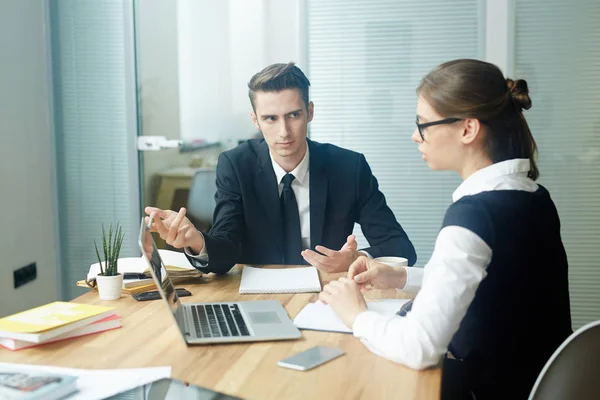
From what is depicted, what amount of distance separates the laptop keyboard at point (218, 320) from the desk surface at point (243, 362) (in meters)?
0.05

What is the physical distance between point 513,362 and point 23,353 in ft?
3.36

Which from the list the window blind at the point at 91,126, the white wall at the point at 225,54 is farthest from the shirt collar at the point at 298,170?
the window blind at the point at 91,126

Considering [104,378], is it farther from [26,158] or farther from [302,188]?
[26,158]

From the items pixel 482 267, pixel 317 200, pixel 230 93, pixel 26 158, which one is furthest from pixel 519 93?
pixel 26 158

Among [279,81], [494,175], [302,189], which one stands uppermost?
[279,81]

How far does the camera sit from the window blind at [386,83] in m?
3.67

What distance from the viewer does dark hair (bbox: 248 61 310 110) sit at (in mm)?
2594

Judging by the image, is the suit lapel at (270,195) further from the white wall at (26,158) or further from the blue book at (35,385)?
the white wall at (26,158)

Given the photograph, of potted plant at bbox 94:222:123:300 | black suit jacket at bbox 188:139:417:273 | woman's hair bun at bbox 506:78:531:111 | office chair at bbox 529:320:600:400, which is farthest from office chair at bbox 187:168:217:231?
office chair at bbox 529:320:600:400

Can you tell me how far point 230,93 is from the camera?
3.86 m

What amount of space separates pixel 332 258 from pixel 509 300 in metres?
0.78

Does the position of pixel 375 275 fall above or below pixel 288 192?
below

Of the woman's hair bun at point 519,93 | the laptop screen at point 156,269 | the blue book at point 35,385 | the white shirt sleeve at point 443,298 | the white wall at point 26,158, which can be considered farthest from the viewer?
the white wall at point 26,158

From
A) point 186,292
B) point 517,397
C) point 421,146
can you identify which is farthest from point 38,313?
point 517,397
